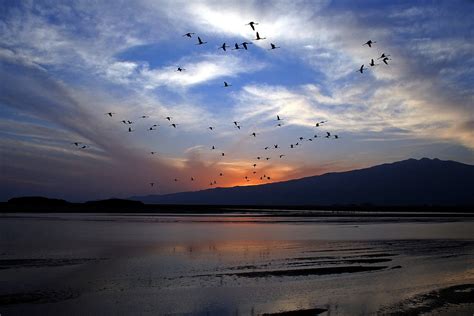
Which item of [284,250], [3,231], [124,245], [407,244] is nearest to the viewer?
[284,250]

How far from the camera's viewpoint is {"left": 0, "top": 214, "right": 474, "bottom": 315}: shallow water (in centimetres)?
1466

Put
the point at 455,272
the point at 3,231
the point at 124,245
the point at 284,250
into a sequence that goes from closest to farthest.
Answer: the point at 455,272, the point at 284,250, the point at 124,245, the point at 3,231

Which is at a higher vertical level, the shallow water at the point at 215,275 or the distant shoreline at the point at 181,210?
the distant shoreline at the point at 181,210

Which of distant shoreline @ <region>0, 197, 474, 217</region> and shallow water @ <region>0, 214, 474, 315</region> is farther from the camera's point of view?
distant shoreline @ <region>0, 197, 474, 217</region>

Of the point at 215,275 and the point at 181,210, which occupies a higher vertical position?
the point at 181,210

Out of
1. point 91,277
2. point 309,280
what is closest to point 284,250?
point 309,280

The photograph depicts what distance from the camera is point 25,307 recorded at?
1374 cm

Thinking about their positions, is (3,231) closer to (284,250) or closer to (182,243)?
(182,243)

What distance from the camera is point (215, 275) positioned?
1945 centimetres

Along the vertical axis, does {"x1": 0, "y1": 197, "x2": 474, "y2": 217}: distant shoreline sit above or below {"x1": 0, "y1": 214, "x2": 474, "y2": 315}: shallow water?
above

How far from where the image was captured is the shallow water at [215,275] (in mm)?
14656

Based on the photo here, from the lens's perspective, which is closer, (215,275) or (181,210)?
(215,275)

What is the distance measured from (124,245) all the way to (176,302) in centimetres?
1580

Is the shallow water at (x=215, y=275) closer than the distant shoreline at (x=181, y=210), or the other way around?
the shallow water at (x=215, y=275)
